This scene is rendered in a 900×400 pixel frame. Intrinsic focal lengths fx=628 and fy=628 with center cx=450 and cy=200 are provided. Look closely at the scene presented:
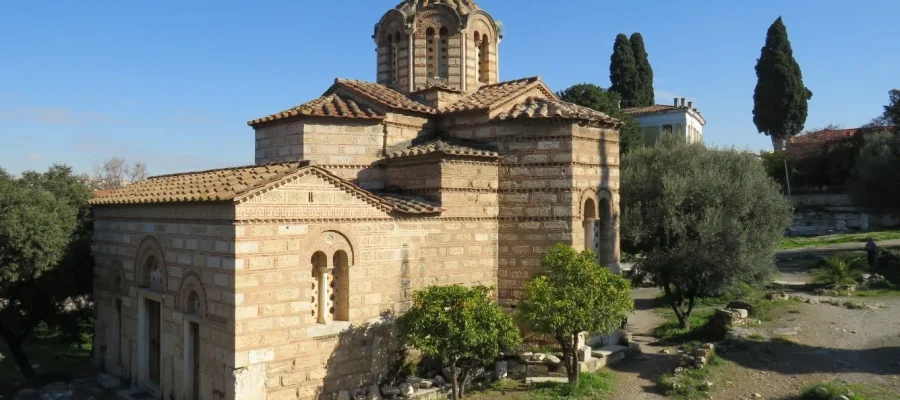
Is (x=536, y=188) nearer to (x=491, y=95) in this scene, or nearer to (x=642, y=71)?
(x=491, y=95)

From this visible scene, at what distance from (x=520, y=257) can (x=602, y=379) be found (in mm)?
2537

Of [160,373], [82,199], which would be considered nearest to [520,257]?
[160,373]

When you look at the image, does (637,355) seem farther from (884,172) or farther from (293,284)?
(884,172)

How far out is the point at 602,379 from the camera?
34.2ft

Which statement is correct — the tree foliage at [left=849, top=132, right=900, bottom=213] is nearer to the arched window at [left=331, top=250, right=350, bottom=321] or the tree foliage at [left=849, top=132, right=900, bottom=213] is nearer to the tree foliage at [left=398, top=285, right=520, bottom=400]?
the tree foliage at [left=398, top=285, right=520, bottom=400]

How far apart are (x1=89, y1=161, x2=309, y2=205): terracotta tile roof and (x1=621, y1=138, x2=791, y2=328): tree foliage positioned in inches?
344

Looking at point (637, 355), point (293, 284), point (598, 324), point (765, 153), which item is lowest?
point (637, 355)

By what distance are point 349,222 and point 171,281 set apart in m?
2.95

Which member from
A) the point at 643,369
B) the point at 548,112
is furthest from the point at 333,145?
the point at 643,369

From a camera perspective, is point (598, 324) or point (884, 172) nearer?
point (598, 324)

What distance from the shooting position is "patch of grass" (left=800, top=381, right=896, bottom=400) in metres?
9.09

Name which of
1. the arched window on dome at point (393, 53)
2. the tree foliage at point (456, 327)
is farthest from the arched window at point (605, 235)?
the arched window on dome at point (393, 53)

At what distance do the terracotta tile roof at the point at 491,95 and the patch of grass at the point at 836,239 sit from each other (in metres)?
20.8

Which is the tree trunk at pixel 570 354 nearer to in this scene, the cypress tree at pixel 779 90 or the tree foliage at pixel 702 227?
the tree foliage at pixel 702 227
